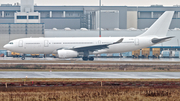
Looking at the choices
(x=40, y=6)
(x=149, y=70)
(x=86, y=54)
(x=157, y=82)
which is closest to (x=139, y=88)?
(x=157, y=82)

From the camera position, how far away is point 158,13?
4980 inches

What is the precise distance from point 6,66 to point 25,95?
2461 cm

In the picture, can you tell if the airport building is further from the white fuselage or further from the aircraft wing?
the aircraft wing

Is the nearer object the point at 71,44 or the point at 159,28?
the point at 71,44

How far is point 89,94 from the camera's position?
69.1 feet

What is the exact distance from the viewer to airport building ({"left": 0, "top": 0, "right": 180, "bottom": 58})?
83.4 meters

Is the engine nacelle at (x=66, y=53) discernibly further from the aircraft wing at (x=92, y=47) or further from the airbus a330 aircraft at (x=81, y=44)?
the airbus a330 aircraft at (x=81, y=44)

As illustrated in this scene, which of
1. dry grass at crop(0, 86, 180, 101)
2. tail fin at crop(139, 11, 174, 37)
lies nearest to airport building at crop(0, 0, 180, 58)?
tail fin at crop(139, 11, 174, 37)

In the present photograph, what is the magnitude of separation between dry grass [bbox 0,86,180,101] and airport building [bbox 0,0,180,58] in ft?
199

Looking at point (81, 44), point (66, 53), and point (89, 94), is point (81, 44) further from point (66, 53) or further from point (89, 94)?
point (89, 94)

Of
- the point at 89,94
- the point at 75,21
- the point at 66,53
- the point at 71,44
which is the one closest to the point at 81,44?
the point at 71,44

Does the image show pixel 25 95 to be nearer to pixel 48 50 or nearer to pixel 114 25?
pixel 48 50

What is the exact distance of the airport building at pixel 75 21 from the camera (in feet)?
274

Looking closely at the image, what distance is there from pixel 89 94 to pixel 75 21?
316 ft
